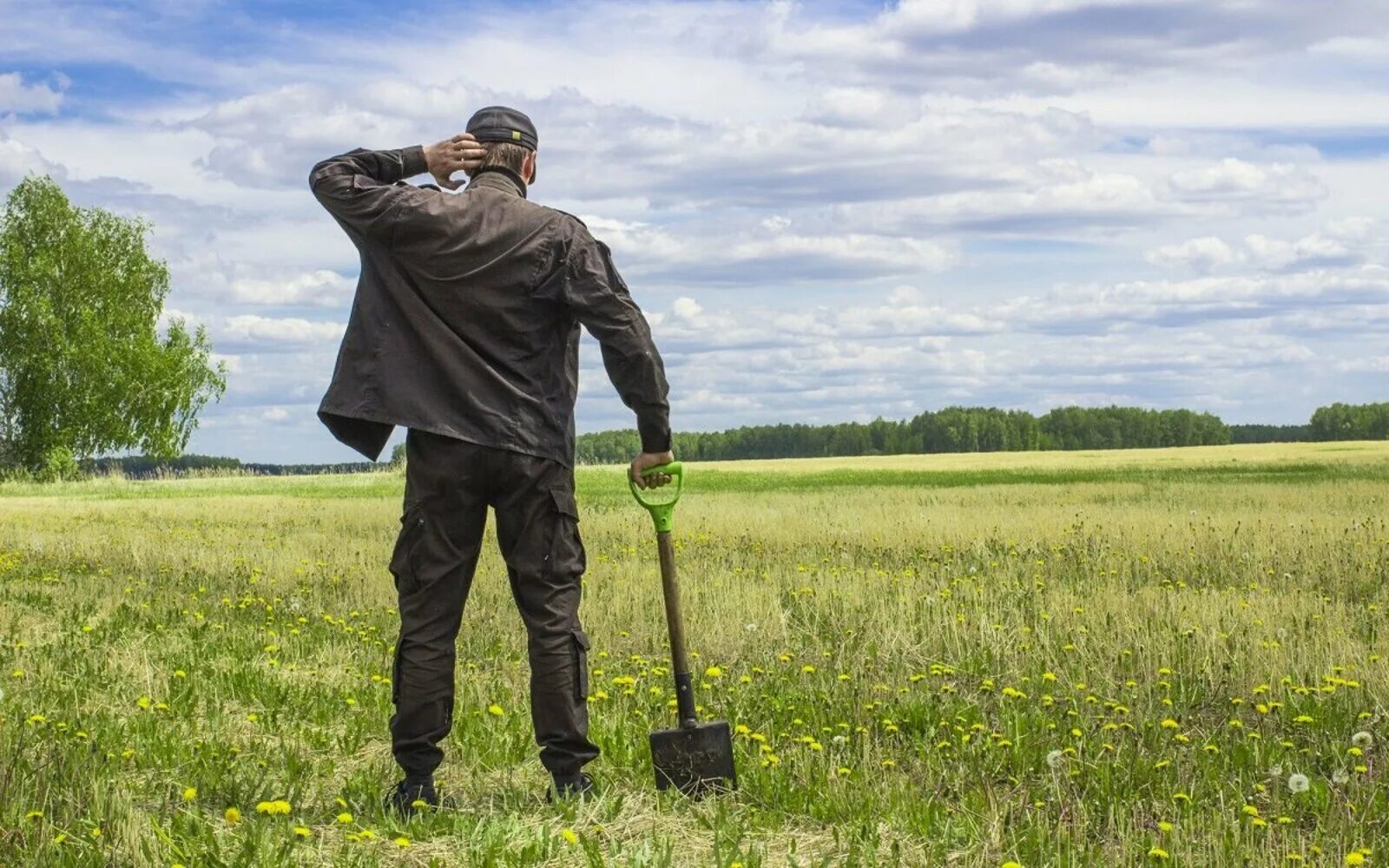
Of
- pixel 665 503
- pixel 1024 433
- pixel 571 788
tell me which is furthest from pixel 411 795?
pixel 1024 433

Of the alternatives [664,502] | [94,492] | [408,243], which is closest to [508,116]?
[408,243]

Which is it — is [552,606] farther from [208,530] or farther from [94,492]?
[94,492]

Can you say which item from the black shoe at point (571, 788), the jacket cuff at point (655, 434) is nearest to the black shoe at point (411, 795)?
the black shoe at point (571, 788)

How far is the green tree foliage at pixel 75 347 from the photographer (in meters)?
50.7

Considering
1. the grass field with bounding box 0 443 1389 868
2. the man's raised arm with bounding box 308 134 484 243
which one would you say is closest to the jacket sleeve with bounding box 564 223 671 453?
the man's raised arm with bounding box 308 134 484 243

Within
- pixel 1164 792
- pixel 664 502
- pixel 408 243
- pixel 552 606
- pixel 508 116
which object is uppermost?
pixel 508 116

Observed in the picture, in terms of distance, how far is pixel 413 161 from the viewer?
598 cm

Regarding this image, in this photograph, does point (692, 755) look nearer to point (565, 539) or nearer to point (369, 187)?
point (565, 539)

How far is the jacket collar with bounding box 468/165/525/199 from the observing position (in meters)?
5.79

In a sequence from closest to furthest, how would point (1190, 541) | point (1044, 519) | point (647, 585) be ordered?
point (647, 585) < point (1190, 541) < point (1044, 519)

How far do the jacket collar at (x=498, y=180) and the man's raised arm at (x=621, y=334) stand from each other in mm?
357

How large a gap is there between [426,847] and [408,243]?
231 centimetres

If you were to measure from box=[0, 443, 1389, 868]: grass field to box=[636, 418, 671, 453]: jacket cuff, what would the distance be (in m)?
1.39

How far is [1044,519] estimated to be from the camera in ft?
65.9
